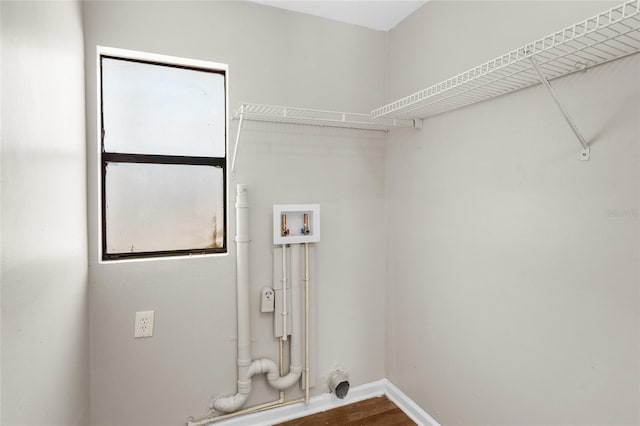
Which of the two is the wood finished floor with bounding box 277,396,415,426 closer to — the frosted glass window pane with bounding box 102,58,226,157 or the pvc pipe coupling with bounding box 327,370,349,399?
the pvc pipe coupling with bounding box 327,370,349,399

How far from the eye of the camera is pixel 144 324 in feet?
5.69

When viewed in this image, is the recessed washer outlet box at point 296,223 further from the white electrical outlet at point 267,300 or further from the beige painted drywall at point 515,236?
the beige painted drywall at point 515,236

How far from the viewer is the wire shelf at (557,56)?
0.95m

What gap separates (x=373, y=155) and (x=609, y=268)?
1345 millimetres

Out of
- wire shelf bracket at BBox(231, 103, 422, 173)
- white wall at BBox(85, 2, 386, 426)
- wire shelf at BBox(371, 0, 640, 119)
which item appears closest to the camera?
wire shelf at BBox(371, 0, 640, 119)

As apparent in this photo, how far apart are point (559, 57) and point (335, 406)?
205 centimetres

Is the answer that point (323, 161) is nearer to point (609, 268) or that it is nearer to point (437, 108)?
point (437, 108)

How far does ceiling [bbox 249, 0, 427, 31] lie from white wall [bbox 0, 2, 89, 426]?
41.1 inches

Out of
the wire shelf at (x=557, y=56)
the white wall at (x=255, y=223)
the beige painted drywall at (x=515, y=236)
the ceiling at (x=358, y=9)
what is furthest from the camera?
the ceiling at (x=358, y=9)

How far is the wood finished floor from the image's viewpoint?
1992 millimetres

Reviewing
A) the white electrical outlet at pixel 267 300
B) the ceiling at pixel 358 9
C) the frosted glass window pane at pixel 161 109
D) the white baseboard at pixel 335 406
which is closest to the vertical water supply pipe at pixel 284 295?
the white electrical outlet at pixel 267 300

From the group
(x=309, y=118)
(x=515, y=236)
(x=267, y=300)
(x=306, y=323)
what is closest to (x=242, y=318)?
(x=267, y=300)

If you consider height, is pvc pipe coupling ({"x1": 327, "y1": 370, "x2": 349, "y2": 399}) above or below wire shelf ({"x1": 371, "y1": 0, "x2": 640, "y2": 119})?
below

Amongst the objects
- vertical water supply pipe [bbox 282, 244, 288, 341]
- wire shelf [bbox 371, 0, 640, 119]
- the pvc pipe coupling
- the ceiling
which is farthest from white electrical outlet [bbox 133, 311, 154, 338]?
the ceiling
